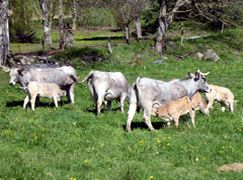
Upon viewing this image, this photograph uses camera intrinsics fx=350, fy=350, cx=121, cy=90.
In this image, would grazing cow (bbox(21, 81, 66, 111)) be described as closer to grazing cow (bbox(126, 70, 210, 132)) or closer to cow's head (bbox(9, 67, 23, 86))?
cow's head (bbox(9, 67, 23, 86))

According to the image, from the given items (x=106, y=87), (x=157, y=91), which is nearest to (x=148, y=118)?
(x=157, y=91)

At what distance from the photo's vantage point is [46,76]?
53.8ft

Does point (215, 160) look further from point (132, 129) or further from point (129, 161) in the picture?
point (132, 129)

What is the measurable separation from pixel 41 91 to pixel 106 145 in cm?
569

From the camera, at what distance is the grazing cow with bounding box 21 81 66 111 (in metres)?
14.1

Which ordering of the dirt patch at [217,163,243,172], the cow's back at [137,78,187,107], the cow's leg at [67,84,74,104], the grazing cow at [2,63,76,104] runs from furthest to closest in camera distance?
the cow's leg at [67,84,74,104] < the grazing cow at [2,63,76,104] < the cow's back at [137,78,187,107] < the dirt patch at [217,163,243,172]

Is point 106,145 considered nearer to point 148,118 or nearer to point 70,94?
point 148,118

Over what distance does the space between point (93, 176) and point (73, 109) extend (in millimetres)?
6969

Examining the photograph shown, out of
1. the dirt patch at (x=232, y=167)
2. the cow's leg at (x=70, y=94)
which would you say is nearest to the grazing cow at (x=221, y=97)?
the dirt patch at (x=232, y=167)

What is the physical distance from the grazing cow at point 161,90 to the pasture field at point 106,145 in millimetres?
753

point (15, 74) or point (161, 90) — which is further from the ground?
point (161, 90)

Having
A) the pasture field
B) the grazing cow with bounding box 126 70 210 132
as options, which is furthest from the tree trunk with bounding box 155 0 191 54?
the grazing cow with bounding box 126 70 210 132

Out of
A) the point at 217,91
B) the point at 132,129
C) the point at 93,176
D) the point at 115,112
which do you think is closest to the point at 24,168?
the point at 93,176

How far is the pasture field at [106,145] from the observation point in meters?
7.81
